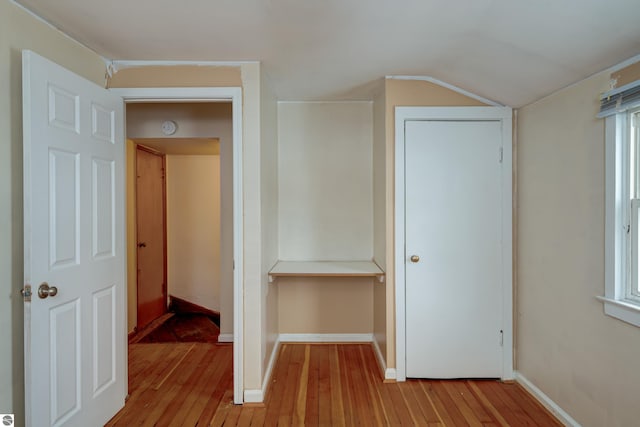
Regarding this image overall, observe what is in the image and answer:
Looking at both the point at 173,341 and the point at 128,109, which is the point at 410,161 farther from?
the point at 173,341

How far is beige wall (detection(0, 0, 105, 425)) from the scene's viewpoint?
1.55 meters

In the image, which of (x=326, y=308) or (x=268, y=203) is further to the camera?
(x=326, y=308)

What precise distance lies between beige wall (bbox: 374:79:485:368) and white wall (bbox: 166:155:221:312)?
280 cm

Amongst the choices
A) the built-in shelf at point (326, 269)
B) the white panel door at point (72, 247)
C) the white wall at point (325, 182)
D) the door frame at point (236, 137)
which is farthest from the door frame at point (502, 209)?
the white panel door at point (72, 247)

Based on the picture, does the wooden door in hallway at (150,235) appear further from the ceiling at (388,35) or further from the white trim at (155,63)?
the ceiling at (388,35)

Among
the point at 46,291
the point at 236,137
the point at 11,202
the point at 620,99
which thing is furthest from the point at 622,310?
the point at 11,202

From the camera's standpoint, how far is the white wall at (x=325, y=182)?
326 cm

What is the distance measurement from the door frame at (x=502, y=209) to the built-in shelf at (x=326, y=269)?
0.28m

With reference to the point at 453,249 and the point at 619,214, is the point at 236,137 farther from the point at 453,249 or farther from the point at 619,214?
the point at 619,214

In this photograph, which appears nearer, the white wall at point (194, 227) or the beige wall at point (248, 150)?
the beige wall at point (248, 150)

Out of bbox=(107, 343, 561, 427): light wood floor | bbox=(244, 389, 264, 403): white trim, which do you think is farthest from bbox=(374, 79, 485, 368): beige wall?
bbox=(244, 389, 264, 403): white trim

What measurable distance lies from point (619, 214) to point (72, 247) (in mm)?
2810

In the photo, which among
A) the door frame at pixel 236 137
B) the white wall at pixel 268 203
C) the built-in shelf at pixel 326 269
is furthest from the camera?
the built-in shelf at pixel 326 269

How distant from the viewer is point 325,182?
10.8 feet
